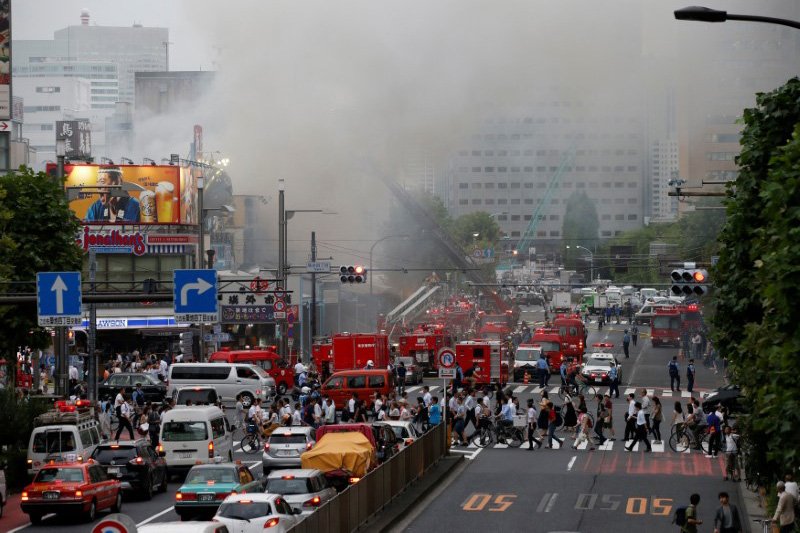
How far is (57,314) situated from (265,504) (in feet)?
35.8

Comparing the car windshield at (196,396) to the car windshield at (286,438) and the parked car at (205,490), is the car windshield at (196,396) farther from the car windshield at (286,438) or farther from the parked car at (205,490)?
the parked car at (205,490)

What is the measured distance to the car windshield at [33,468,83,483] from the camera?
27.0 metres

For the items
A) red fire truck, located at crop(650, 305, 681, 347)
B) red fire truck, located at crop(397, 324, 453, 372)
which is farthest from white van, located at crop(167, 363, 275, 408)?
red fire truck, located at crop(650, 305, 681, 347)

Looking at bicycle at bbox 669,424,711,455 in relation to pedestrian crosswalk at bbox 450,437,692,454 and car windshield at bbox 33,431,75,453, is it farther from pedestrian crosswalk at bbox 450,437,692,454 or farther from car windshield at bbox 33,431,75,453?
car windshield at bbox 33,431,75,453

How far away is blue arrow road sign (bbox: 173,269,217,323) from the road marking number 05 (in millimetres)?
7305

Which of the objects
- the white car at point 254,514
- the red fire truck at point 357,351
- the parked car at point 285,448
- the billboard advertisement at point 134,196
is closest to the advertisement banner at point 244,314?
the red fire truck at point 357,351

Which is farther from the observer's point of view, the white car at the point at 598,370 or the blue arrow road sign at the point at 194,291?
the white car at the point at 598,370

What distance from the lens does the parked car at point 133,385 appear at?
169 ft

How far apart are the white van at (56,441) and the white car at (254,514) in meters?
9.84

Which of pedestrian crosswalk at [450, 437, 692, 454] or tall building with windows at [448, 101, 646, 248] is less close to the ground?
tall building with windows at [448, 101, 646, 248]

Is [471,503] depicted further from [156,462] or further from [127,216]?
[127,216]

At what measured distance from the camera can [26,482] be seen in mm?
32750

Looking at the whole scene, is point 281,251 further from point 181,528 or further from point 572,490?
point 181,528

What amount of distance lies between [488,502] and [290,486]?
554 cm
